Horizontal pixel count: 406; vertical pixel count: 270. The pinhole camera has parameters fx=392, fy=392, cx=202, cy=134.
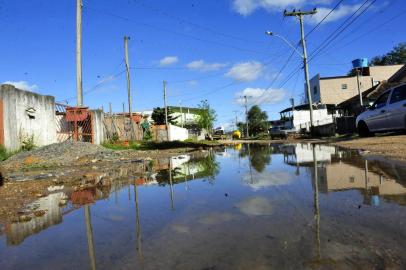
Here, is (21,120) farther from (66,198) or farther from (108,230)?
(108,230)

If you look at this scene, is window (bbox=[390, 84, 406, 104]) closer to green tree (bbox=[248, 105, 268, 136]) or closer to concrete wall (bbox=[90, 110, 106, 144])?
concrete wall (bbox=[90, 110, 106, 144])

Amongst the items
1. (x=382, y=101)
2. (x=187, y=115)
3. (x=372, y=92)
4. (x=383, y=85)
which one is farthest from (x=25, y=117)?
(x=187, y=115)

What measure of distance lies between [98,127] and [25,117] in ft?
27.1

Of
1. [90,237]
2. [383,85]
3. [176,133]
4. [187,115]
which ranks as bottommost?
[90,237]

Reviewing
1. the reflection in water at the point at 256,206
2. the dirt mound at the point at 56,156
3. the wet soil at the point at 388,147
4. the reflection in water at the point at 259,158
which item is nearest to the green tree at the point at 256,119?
the reflection in water at the point at 259,158

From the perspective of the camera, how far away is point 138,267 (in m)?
3.00

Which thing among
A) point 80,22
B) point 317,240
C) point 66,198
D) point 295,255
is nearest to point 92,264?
point 295,255

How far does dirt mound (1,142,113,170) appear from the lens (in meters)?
13.6

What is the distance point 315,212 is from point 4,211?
4376 mm

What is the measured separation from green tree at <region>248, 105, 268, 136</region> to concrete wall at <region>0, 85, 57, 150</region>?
229 feet

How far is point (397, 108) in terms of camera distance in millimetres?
13656

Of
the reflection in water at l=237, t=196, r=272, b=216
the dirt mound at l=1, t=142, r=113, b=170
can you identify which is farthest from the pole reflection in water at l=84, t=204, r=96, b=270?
the dirt mound at l=1, t=142, r=113, b=170

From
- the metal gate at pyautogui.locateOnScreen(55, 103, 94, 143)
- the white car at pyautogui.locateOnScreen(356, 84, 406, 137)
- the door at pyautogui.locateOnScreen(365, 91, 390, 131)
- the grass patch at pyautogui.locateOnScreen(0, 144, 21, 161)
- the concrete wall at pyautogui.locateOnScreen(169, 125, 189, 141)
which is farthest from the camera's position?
the concrete wall at pyautogui.locateOnScreen(169, 125, 189, 141)

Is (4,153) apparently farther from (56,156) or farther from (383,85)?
(383,85)
